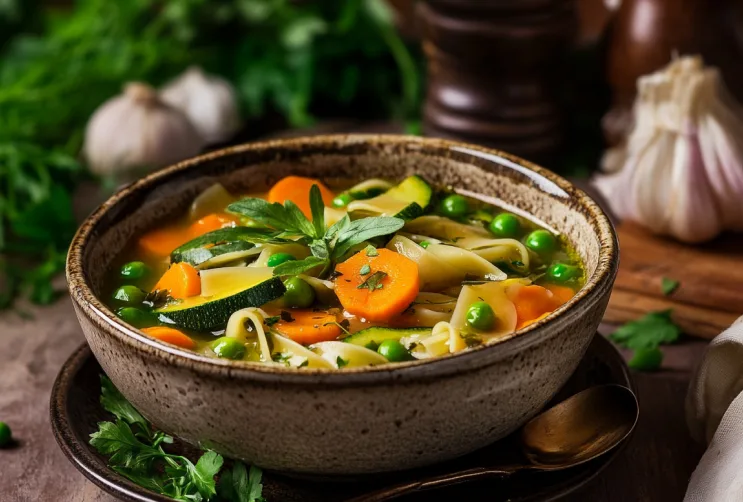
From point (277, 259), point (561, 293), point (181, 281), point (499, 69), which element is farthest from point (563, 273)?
point (499, 69)

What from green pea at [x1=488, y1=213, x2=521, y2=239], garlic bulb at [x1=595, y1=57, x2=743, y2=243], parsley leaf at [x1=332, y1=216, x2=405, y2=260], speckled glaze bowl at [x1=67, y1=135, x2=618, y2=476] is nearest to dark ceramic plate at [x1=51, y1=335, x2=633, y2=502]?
speckled glaze bowl at [x1=67, y1=135, x2=618, y2=476]

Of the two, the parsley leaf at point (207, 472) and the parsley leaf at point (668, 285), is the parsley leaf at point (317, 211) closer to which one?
the parsley leaf at point (207, 472)

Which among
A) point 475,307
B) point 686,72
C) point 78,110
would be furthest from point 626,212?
point 78,110

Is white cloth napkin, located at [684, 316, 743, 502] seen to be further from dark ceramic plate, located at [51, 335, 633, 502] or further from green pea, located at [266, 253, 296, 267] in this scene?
green pea, located at [266, 253, 296, 267]

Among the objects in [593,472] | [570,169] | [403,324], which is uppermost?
[403,324]

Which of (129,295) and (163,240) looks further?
(163,240)

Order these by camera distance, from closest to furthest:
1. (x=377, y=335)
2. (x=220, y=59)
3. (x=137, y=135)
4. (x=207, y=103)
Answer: (x=377, y=335) → (x=137, y=135) → (x=207, y=103) → (x=220, y=59)

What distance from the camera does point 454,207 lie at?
399 centimetres

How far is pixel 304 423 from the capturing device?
266 centimetres

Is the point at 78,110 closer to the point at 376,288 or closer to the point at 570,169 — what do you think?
the point at 570,169

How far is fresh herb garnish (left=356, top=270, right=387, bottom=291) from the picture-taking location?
3236 millimetres

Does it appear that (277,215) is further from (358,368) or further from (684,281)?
(684,281)

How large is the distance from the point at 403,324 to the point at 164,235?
131 cm

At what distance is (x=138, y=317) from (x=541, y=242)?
64.4 inches
